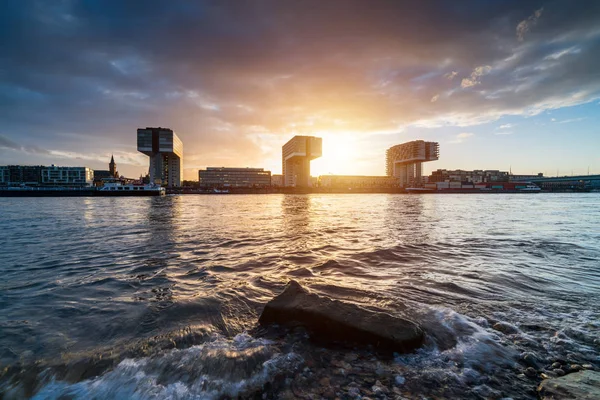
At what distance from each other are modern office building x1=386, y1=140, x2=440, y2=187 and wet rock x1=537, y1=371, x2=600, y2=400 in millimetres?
168644

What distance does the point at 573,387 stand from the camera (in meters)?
2.82

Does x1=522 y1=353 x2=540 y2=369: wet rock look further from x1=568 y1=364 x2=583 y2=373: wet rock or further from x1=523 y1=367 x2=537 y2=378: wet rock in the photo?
x1=568 y1=364 x2=583 y2=373: wet rock

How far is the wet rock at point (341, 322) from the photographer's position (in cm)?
382

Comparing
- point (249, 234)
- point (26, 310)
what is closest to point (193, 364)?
point (26, 310)

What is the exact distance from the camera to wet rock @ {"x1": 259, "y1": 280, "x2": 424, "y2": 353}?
3.82m

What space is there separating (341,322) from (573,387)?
268cm

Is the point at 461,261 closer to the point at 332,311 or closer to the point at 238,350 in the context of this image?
the point at 332,311

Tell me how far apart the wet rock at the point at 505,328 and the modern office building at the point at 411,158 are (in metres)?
167

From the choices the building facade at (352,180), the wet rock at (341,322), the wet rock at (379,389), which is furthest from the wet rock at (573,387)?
the building facade at (352,180)

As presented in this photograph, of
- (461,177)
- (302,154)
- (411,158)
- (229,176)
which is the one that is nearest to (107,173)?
(229,176)

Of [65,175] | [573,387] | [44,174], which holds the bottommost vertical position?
A: [573,387]

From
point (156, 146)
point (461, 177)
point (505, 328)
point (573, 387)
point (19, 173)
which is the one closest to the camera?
point (573, 387)

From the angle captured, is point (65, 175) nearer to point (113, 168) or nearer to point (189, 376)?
point (113, 168)

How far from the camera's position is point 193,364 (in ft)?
11.7
